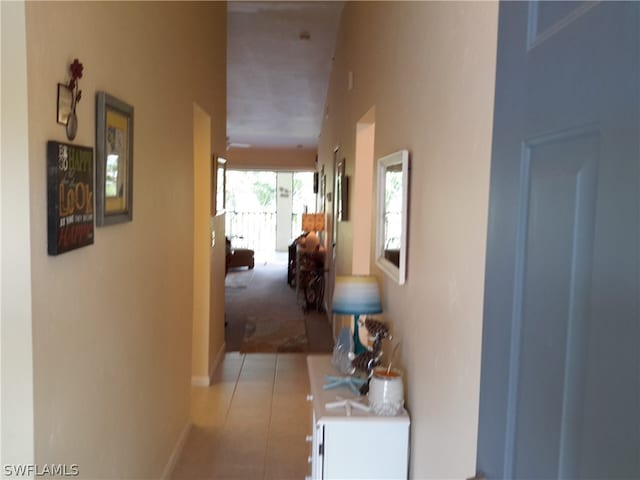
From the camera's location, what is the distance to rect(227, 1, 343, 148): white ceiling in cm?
485

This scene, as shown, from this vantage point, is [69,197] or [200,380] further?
[200,380]

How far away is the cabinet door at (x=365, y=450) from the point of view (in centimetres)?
181

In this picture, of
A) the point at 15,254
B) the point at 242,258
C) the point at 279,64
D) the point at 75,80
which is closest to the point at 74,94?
the point at 75,80

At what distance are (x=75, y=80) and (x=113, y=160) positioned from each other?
35cm

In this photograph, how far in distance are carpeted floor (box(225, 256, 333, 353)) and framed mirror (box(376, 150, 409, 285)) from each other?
9.25 ft

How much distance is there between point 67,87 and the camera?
54.9 inches

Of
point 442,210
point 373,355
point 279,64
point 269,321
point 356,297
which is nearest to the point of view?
point 442,210

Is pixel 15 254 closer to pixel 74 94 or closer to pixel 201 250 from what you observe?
pixel 74 94

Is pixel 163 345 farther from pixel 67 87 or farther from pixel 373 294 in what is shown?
pixel 67 87

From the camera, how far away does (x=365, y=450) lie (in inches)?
71.7

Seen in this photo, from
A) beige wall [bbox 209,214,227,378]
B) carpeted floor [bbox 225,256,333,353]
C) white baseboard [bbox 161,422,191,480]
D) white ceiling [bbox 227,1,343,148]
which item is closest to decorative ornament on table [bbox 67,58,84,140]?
white baseboard [bbox 161,422,191,480]

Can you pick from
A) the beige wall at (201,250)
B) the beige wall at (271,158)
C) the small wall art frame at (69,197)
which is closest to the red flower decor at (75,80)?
the small wall art frame at (69,197)

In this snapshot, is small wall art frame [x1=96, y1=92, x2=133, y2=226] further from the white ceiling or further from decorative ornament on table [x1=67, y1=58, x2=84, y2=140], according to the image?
the white ceiling

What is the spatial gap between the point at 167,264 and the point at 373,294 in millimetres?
991
